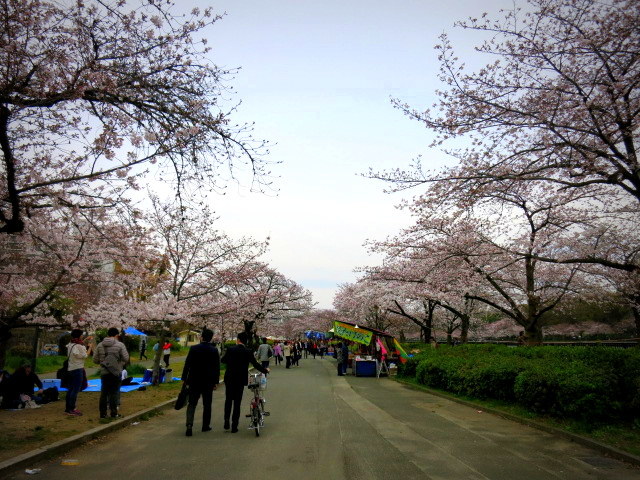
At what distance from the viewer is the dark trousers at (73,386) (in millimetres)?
9211

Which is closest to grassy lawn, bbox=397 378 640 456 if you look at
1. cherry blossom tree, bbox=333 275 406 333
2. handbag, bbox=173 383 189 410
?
handbag, bbox=173 383 189 410

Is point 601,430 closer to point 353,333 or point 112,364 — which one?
point 112,364

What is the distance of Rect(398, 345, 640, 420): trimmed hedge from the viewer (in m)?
7.91

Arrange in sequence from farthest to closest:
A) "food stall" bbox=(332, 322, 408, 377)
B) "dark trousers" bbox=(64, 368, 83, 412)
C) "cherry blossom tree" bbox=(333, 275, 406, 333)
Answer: "cherry blossom tree" bbox=(333, 275, 406, 333) → "food stall" bbox=(332, 322, 408, 377) → "dark trousers" bbox=(64, 368, 83, 412)

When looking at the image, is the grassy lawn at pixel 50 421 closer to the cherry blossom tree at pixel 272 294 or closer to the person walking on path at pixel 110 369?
the person walking on path at pixel 110 369

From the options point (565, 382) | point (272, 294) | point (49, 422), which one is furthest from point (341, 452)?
point (272, 294)

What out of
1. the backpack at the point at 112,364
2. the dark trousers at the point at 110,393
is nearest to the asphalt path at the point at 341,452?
the dark trousers at the point at 110,393

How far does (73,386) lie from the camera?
9367mm

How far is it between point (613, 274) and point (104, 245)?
1942 cm

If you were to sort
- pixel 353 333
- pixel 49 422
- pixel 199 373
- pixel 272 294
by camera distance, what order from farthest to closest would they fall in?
pixel 272 294
pixel 353 333
pixel 49 422
pixel 199 373

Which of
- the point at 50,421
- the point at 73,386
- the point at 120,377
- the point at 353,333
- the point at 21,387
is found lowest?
the point at 50,421

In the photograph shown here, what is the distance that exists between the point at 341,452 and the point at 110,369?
5149mm

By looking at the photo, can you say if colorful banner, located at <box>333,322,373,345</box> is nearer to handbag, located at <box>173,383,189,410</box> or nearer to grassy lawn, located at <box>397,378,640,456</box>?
grassy lawn, located at <box>397,378,640,456</box>

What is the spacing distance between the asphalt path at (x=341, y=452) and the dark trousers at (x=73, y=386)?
1.71 m
